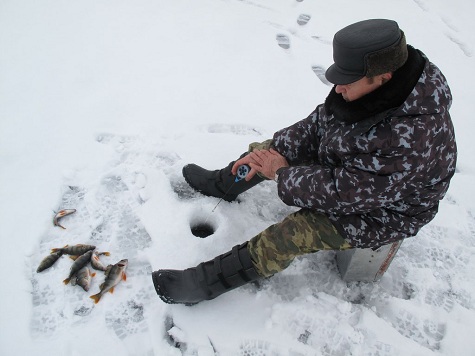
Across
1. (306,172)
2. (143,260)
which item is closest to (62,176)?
(143,260)

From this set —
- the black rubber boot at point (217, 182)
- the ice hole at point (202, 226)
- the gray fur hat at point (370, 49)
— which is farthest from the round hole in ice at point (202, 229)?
the gray fur hat at point (370, 49)

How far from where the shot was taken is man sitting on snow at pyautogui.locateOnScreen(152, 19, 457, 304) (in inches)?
60.9

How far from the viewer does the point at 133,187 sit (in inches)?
113

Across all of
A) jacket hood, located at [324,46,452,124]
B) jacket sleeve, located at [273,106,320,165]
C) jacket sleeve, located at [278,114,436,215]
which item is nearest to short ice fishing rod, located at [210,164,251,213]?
jacket sleeve, located at [273,106,320,165]

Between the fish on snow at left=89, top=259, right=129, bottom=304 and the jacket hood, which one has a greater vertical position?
the jacket hood

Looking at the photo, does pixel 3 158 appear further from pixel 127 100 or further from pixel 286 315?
pixel 286 315

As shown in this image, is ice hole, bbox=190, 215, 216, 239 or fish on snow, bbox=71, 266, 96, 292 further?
ice hole, bbox=190, 215, 216, 239

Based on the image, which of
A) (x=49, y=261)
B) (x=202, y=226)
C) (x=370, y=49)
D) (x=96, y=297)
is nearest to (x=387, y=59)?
(x=370, y=49)

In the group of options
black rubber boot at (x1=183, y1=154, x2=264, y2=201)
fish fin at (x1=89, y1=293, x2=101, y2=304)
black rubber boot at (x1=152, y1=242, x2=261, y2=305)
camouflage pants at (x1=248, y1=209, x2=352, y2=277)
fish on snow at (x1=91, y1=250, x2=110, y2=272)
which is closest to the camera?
camouflage pants at (x1=248, y1=209, x2=352, y2=277)

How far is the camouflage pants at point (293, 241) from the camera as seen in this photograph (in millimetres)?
1981

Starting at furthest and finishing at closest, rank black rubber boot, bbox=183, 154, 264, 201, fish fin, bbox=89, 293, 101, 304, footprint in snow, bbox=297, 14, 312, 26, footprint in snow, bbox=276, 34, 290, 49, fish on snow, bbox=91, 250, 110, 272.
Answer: footprint in snow, bbox=297, 14, 312, 26 → footprint in snow, bbox=276, 34, 290, 49 → black rubber boot, bbox=183, 154, 264, 201 → fish on snow, bbox=91, 250, 110, 272 → fish fin, bbox=89, 293, 101, 304

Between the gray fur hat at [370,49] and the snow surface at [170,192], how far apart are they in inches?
56.0

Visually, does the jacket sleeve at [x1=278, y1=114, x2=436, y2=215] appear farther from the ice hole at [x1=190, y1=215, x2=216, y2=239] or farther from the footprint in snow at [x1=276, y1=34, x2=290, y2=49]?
the footprint in snow at [x1=276, y1=34, x2=290, y2=49]

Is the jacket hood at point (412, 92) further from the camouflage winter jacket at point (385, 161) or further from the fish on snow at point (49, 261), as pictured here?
the fish on snow at point (49, 261)
